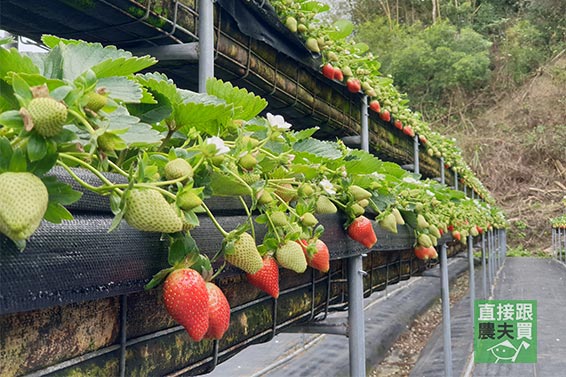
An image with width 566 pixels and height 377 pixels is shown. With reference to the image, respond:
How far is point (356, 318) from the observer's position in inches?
82.7

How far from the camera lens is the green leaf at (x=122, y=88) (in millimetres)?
678

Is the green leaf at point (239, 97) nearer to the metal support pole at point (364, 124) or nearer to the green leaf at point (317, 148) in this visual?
the green leaf at point (317, 148)

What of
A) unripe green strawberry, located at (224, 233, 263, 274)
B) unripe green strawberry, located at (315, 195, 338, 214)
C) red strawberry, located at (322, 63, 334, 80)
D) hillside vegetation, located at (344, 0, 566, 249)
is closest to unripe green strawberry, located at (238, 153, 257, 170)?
unripe green strawberry, located at (224, 233, 263, 274)

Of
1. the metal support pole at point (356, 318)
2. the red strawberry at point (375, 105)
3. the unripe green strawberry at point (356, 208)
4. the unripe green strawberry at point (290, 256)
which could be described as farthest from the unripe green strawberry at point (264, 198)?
the red strawberry at point (375, 105)

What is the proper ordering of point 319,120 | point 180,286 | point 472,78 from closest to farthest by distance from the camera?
point 180,286 → point 319,120 → point 472,78

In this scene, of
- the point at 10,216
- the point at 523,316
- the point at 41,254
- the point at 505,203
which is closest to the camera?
the point at 10,216

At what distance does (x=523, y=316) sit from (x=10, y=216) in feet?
14.9

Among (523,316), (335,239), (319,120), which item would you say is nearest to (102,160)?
(335,239)

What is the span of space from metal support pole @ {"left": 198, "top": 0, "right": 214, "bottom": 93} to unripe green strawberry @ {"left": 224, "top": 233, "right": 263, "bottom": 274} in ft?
3.43

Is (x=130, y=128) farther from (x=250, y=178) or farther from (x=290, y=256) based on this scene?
(x=290, y=256)

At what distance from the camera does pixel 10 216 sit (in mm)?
478

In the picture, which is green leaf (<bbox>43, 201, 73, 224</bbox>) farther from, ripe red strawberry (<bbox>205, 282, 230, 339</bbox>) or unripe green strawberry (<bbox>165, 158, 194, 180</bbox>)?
ripe red strawberry (<bbox>205, 282, 230, 339</bbox>)

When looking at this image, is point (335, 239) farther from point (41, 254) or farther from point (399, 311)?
point (399, 311)

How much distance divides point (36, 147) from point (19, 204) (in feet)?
0.18
